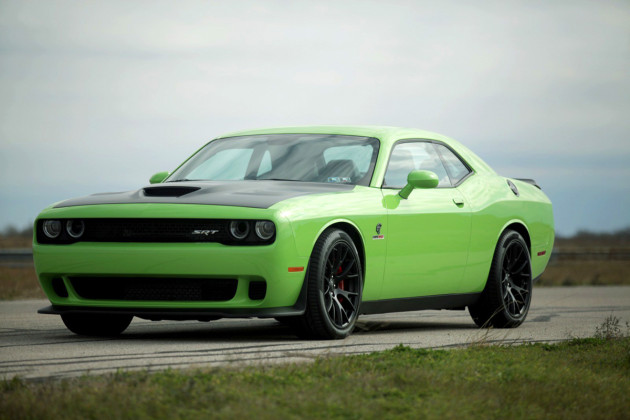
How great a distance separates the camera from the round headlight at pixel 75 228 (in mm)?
7648

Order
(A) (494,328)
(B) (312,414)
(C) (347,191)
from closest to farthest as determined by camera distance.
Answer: (B) (312,414)
(C) (347,191)
(A) (494,328)

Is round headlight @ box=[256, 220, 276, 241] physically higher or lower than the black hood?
lower

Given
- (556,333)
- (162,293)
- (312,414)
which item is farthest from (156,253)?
(556,333)

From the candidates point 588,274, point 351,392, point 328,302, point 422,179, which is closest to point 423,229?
point 422,179

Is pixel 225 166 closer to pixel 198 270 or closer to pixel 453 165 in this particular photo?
pixel 198 270

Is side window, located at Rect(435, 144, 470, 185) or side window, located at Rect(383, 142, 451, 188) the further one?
side window, located at Rect(435, 144, 470, 185)

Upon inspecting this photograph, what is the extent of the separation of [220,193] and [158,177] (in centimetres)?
192

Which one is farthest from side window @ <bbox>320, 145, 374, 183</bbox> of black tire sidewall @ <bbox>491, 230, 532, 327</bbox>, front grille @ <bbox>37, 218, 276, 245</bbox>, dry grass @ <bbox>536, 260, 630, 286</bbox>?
dry grass @ <bbox>536, 260, 630, 286</bbox>

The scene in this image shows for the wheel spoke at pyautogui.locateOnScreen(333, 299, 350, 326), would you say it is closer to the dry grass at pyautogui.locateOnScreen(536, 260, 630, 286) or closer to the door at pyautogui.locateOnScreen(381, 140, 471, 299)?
the door at pyautogui.locateOnScreen(381, 140, 471, 299)

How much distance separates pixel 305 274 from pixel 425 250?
5.47 ft

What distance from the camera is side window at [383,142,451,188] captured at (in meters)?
8.70

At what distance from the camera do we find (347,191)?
7.93m

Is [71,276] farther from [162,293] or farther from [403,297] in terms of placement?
[403,297]

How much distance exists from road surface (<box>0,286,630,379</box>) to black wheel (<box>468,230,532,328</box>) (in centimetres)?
19
